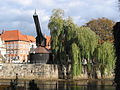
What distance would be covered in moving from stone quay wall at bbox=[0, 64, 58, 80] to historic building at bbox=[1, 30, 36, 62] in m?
33.8

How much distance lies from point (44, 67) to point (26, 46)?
40.8 m

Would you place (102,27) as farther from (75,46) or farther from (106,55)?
(75,46)

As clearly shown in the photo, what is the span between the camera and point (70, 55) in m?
30.4

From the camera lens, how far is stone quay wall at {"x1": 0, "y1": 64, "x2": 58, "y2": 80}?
3191cm

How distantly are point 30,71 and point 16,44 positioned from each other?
37.2 metres

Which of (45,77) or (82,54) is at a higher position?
(82,54)

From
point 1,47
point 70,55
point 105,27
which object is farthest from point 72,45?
point 1,47

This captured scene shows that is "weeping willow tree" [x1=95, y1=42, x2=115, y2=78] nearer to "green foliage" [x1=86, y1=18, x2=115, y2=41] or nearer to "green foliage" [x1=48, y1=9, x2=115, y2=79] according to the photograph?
"green foliage" [x1=48, y1=9, x2=115, y2=79]

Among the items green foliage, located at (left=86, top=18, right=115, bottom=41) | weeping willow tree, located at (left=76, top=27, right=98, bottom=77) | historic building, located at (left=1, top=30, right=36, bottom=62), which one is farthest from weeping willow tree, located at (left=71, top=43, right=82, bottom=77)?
historic building, located at (left=1, top=30, right=36, bottom=62)

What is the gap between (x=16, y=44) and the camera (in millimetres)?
68875

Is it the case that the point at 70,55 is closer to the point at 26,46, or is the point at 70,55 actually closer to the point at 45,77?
the point at 45,77

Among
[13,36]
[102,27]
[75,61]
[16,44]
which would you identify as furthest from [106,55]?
[16,44]

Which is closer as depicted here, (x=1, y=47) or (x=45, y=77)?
(x=45, y=77)

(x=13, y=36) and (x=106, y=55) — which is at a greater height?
(x=13, y=36)
